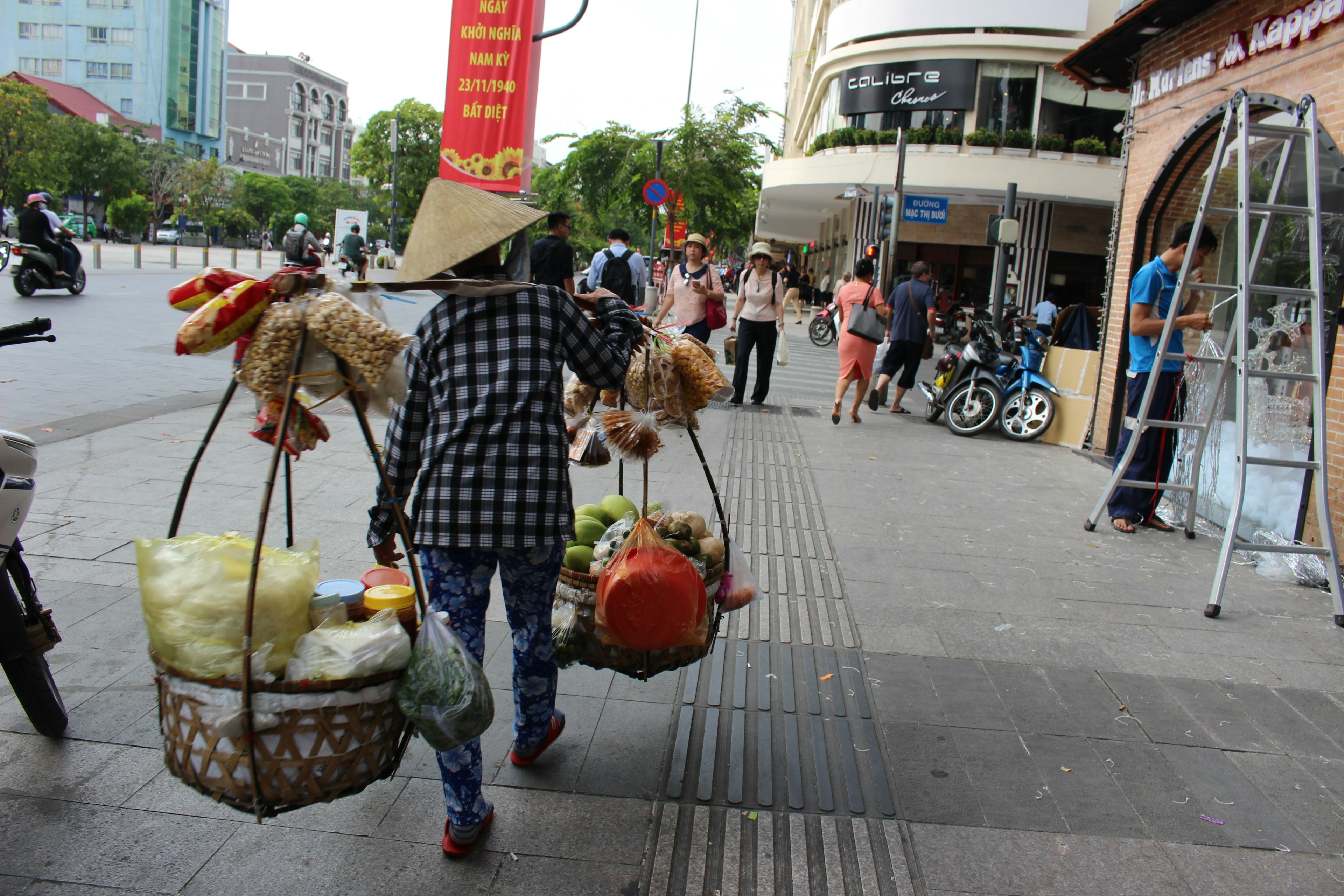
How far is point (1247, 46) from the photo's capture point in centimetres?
719

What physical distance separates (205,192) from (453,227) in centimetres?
6740

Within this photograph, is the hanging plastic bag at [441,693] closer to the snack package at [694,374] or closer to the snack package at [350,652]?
the snack package at [350,652]

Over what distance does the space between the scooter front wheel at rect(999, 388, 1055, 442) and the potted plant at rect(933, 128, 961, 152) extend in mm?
17021

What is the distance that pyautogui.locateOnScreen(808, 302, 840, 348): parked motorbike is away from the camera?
72.3ft

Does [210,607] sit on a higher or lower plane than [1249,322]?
lower

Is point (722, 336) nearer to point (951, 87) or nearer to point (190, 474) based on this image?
point (951, 87)

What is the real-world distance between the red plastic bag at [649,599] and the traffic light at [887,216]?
590 inches

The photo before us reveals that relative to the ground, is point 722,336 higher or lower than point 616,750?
higher

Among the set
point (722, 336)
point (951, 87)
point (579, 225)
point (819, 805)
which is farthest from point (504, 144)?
point (579, 225)

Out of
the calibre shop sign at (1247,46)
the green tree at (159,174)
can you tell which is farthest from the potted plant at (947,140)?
the green tree at (159,174)

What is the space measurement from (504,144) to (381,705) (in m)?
8.92

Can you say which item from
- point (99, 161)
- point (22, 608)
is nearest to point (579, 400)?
point (22, 608)

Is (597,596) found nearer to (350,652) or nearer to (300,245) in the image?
(350,652)

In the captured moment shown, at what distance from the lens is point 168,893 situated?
2.36 meters
